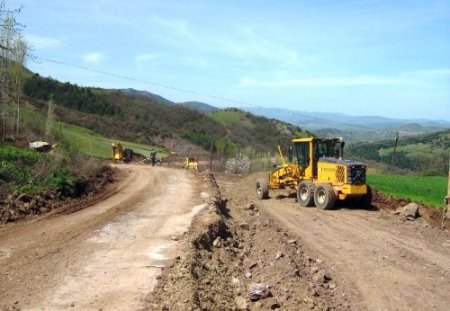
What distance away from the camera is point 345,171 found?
20.0 metres

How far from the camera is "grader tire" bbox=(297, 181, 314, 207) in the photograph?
2134cm

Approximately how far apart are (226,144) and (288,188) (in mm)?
54245

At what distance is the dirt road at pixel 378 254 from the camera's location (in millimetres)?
9530

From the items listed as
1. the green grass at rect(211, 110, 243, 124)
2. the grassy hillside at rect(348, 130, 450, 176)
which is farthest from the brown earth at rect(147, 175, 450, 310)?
the green grass at rect(211, 110, 243, 124)

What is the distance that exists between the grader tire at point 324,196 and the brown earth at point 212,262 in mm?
2523

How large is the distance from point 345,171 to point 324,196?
126 cm

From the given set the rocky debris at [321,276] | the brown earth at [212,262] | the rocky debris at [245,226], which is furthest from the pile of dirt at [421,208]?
the rocky debris at [321,276]

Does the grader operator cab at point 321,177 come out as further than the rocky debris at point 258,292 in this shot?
Yes

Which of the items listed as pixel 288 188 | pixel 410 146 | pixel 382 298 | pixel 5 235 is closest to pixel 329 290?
pixel 382 298

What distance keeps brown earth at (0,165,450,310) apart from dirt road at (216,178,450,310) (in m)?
0.03

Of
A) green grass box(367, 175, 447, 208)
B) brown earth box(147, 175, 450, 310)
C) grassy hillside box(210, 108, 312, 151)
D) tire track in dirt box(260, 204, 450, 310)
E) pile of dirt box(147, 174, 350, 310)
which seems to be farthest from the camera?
grassy hillside box(210, 108, 312, 151)

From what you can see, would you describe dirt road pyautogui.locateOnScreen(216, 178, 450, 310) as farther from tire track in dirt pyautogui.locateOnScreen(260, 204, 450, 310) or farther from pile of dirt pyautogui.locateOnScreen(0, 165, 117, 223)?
pile of dirt pyautogui.locateOnScreen(0, 165, 117, 223)

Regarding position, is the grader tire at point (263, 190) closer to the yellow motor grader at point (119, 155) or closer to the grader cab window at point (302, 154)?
the grader cab window at point (302, 154)

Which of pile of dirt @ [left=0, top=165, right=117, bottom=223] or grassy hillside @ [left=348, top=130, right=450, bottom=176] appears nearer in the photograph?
pile of dirt @ [left=0, top=165, right=117, bottom=223]
